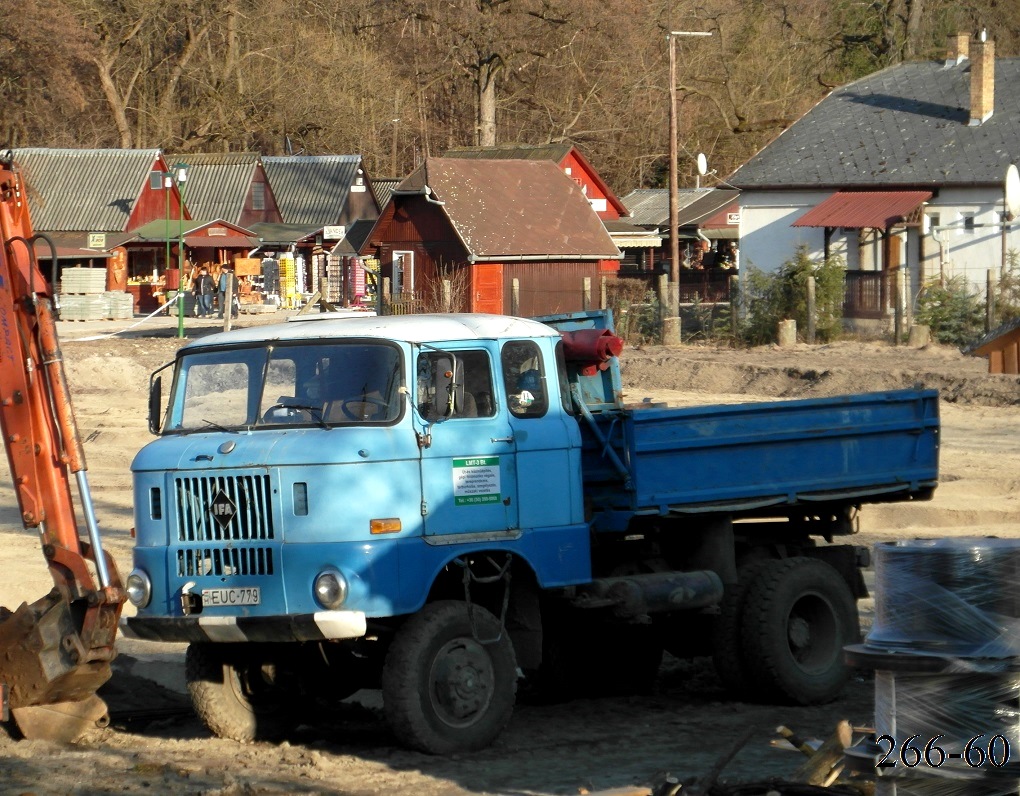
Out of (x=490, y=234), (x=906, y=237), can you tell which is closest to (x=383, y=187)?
(x=490, y=234)

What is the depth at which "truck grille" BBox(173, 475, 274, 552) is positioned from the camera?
840cm

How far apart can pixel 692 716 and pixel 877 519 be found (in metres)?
7.96

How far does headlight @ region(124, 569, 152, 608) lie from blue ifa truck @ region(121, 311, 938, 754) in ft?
0.04

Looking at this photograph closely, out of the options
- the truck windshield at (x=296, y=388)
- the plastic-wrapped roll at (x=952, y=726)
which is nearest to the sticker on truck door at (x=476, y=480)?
the truck windshield at (x=296, y=388)

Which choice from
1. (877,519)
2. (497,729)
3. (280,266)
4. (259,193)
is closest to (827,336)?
(877,519)

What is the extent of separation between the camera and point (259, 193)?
70000mm

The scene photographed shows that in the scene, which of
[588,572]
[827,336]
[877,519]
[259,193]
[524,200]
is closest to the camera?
[588,572]

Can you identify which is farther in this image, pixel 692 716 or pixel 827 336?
pixel 827 336

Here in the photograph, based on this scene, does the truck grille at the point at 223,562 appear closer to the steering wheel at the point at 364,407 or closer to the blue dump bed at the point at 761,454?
the steering wheel at the point at 364,407

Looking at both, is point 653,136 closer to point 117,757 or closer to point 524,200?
point 524,200

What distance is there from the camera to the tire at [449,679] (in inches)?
330

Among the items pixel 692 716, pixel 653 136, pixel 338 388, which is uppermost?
pixel 653 136

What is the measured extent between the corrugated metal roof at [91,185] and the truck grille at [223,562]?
59799mm

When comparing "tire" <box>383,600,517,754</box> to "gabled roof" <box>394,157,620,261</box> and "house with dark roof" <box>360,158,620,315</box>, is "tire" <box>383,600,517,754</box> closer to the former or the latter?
"house with dark roof" <box>360,158,620,315</box>
